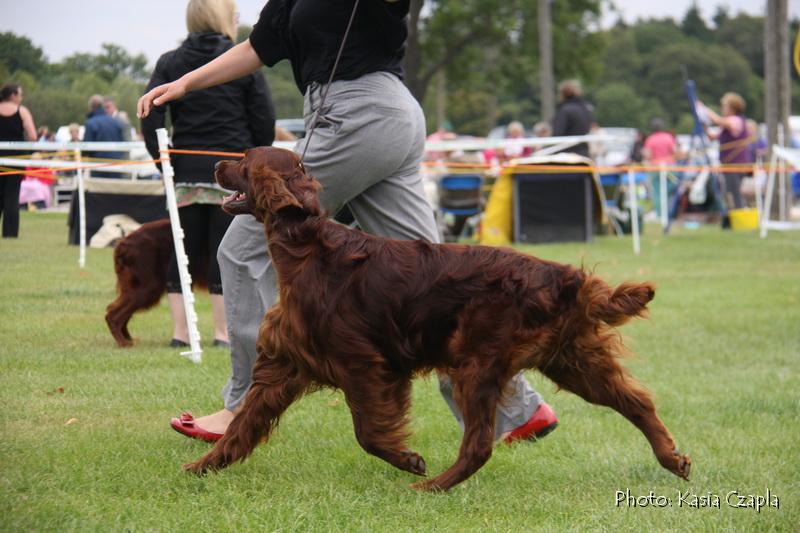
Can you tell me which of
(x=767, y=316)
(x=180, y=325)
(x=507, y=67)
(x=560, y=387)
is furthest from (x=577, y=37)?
(x=560, y=387)

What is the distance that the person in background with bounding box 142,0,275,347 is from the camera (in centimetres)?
588

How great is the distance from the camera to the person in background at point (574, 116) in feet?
49.9

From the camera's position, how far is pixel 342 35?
374 centimetres

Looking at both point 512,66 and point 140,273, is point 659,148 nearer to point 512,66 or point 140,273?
point 512,66

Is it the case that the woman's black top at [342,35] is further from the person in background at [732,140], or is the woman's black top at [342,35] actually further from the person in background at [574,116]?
the person in background at [732,140]

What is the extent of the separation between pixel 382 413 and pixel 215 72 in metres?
1.51

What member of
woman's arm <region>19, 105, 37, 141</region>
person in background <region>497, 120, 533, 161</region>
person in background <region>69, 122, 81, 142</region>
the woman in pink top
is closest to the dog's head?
woman's arm <region>19, 105, 37, 141</region>

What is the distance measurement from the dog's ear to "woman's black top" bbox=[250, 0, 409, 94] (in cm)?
50

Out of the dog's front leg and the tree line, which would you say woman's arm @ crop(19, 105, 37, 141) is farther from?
the dog's front leg

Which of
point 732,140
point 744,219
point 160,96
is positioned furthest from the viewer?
point 744,219

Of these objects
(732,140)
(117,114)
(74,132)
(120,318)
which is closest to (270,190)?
(120,318)

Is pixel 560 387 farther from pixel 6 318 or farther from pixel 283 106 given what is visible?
pixel 283 106

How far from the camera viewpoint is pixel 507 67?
3338 centimetres

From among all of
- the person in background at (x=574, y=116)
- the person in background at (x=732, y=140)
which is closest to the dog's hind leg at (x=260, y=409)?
the person in background at (x=574, y=116)
